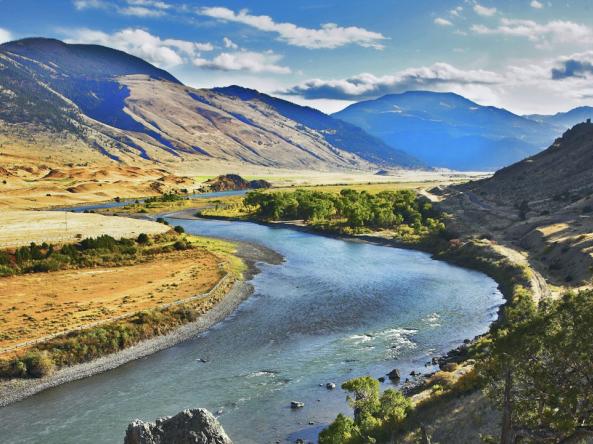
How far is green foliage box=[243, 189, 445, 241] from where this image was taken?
152875mm

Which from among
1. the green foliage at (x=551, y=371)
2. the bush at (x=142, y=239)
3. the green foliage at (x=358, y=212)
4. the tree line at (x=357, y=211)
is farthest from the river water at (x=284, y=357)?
the tree line at (x=357, y=211)

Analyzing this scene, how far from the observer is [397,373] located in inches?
2026

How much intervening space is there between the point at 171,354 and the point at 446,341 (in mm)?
33527

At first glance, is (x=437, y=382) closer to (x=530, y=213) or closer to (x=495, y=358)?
(x=495, y=358)

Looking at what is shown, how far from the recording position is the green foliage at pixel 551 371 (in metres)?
22.4

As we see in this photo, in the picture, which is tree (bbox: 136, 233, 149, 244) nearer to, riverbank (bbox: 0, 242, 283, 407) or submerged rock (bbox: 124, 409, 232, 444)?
riverbank (bbox: 0, 242, 283, 407)

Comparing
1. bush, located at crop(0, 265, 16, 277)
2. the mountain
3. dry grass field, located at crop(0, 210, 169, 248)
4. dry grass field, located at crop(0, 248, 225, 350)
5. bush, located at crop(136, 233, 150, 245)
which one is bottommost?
dry grass field, located at crop(0, 248, 225, 350)

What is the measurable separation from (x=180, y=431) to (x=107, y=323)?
38846 mm

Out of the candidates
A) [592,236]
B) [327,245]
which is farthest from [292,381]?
[327,245]

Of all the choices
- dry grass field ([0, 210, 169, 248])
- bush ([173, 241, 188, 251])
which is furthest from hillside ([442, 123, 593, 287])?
dry grass field ([0, 210, 169, 248])

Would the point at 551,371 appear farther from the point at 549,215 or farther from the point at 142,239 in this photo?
the point at 549,215

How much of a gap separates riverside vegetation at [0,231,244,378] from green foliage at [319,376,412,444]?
31053 millimetres

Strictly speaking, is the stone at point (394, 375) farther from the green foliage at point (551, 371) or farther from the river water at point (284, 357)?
the green foliage at point (551, 371)

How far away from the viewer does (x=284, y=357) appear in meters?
57.6
